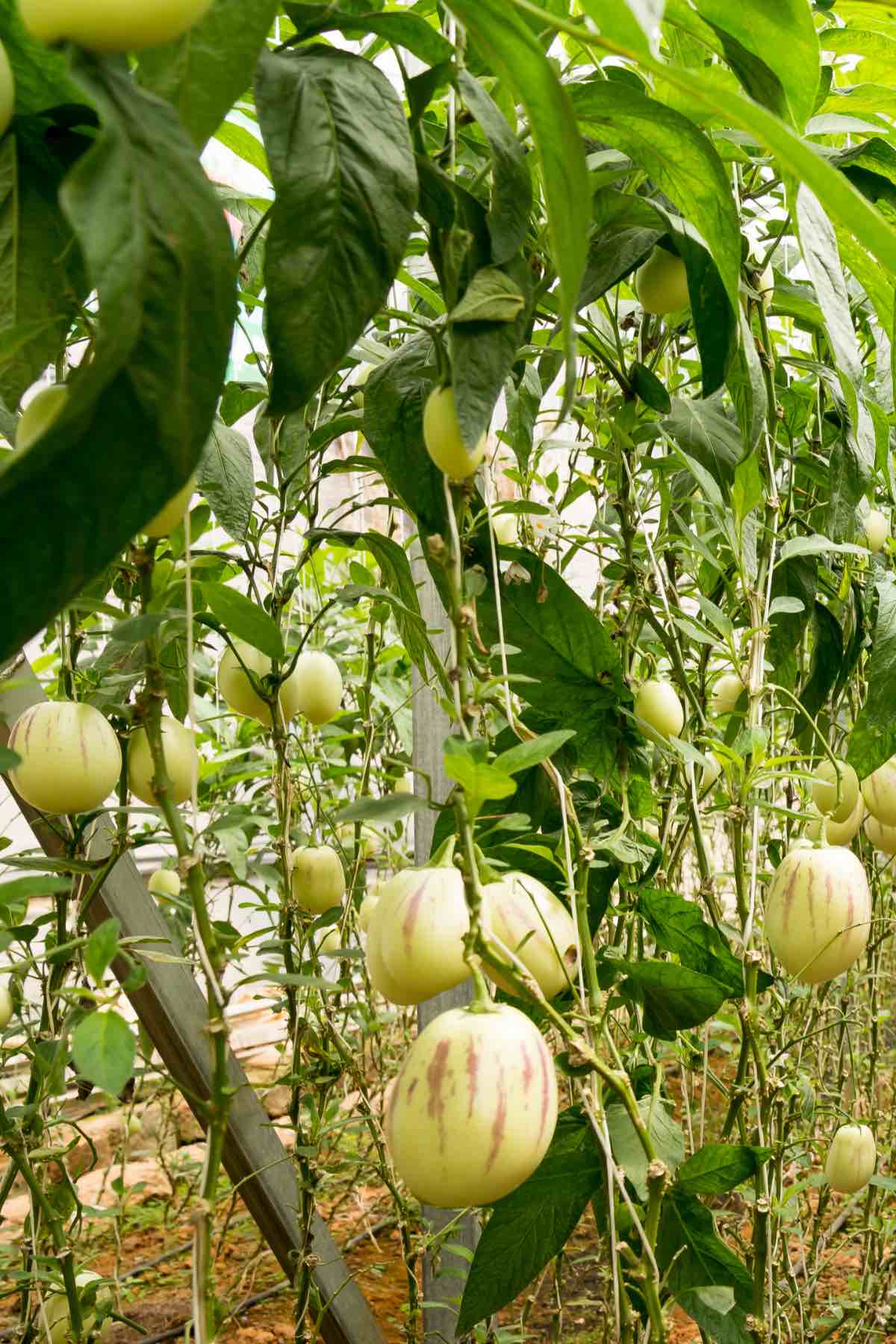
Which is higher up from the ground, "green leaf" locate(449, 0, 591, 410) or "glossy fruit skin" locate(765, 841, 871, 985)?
"green leaf" locate(449, 0, 591, 410)

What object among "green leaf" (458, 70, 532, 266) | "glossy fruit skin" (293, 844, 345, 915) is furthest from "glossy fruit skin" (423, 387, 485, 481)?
"glossy fruit skin" (293, 844, 345, 915)

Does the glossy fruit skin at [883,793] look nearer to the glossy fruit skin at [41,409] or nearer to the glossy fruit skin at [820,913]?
the glossy fruit skin at [820,913]

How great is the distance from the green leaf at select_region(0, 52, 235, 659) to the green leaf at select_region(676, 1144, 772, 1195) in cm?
41

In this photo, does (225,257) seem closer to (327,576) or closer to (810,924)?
(810,924)

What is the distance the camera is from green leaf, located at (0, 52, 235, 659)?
177 millimetres

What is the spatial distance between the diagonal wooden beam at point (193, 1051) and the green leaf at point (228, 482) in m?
0.25

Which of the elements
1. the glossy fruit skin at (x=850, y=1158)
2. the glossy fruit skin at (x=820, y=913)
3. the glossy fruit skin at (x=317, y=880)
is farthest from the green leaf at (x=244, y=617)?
the glossy fruit skin at (x=850, y=1158)

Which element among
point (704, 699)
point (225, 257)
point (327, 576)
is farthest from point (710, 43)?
point (327, 576)

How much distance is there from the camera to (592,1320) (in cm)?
131

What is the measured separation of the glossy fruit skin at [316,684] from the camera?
0.74m

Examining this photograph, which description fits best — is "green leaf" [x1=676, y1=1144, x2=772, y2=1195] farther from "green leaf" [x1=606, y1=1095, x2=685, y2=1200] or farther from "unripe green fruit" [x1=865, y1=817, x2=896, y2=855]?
"unripe green fruit" [x1=865, y1=817, x2=896, y2=855]

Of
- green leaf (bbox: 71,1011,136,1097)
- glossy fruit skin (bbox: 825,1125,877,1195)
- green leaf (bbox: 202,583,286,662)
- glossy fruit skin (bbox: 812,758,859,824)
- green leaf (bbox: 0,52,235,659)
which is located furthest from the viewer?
glossy fruit skin (bbox: 825,1125,877,1195)

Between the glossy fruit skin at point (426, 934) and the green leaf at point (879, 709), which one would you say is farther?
the green leaf at point (879, 709)

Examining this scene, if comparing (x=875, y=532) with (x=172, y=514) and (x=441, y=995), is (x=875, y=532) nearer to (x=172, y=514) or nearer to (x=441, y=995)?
(x=441, y=995)
